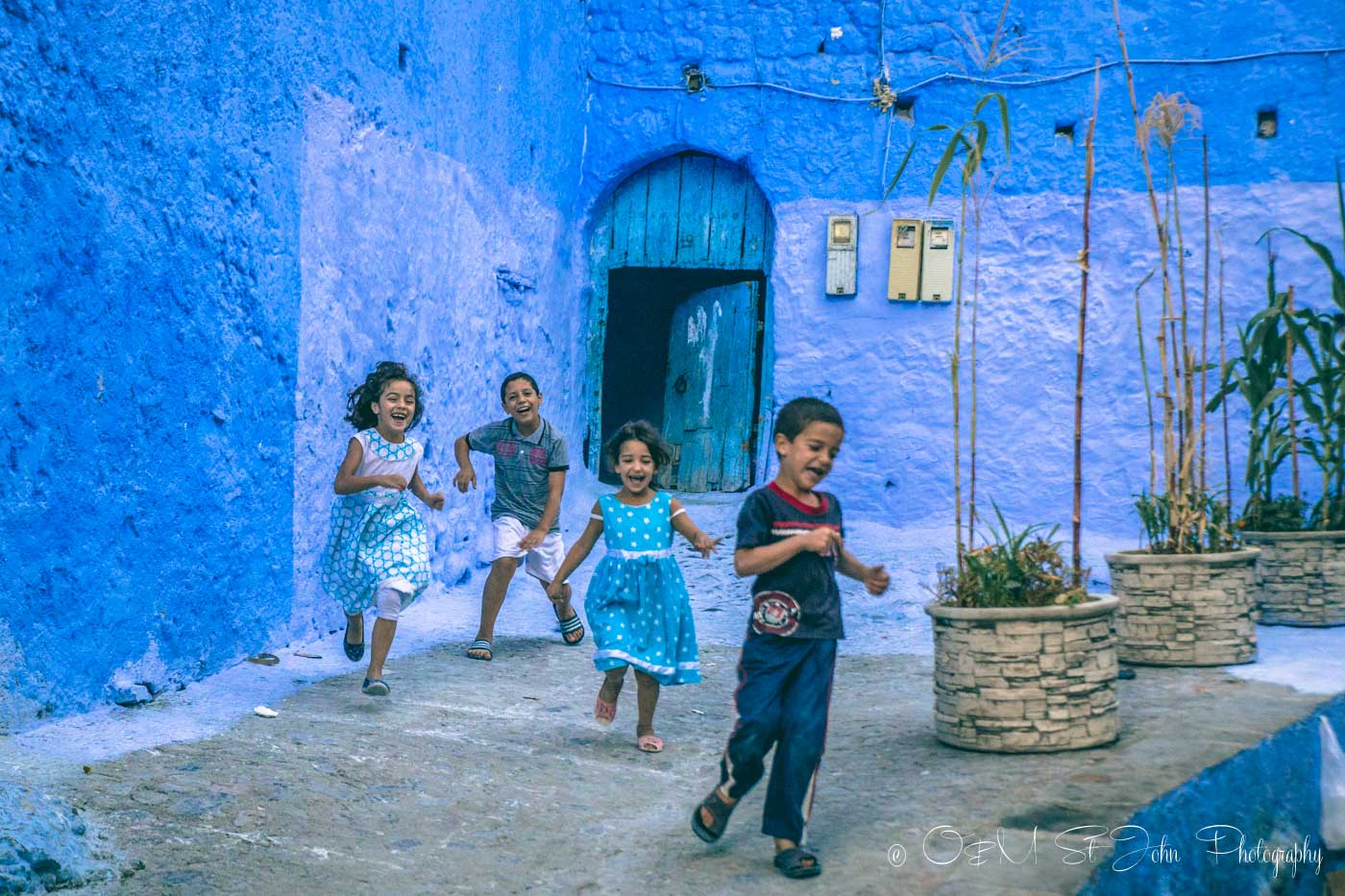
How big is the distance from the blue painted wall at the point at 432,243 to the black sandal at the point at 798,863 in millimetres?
2293

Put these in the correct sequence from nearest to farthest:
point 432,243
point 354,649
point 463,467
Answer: point 354,649 → point 463,467 → point 432,243

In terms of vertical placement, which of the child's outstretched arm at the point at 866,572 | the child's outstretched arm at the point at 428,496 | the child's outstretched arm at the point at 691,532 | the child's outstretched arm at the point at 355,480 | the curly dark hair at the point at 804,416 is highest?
the curly dark hair at the point at 804,416

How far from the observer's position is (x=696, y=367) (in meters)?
9.01

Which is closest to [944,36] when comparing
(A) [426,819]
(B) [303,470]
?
(B) [303,470]

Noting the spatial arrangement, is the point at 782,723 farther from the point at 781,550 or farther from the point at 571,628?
the point at 571,628

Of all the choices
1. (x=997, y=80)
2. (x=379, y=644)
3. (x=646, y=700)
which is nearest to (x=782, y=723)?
(x=646, y=700)

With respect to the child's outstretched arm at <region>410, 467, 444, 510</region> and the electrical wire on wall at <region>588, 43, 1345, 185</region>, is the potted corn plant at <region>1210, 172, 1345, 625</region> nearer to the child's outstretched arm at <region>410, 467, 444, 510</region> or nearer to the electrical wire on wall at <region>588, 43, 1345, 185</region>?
the electrical wire on wall at <region>588, 43, 1345, 185</region>

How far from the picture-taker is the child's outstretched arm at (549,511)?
195 inches

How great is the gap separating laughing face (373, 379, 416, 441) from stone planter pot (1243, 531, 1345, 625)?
3867 millimetres

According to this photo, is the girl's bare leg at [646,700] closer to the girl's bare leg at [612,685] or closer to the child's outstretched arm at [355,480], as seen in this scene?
the girl's bare leg at [612,685]

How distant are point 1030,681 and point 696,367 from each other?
5706mm

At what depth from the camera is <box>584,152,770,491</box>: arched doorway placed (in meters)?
8.45

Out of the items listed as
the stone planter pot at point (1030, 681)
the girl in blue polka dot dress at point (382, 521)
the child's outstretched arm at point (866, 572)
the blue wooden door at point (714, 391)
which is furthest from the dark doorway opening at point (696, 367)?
the child's outstretched arm at point (866, 572)

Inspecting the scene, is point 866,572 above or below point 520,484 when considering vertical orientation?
below
